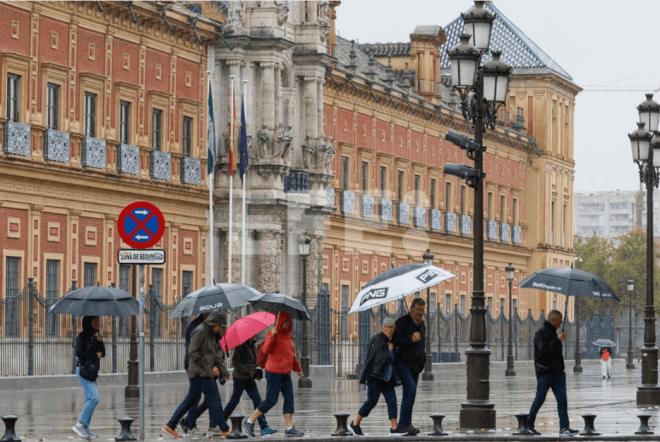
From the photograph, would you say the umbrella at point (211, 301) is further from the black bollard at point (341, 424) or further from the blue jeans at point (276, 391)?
the black bollard at point (341, 424)

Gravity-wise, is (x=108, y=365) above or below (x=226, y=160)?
below

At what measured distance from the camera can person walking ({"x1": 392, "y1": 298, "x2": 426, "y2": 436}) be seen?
71.4ft

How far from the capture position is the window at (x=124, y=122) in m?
43.6

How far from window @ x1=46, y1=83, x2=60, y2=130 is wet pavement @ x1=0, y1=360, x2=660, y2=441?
21.7 ft

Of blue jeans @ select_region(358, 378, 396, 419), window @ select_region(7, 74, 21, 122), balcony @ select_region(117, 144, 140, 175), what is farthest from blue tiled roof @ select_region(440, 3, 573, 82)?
blue jeans @ select_region(358, 378, 396, 419)

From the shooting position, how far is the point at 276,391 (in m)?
22.3

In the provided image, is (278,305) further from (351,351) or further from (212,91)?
(351,351)

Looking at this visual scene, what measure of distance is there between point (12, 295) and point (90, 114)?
6.02m

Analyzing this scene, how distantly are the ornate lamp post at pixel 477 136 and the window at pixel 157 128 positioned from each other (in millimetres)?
22614

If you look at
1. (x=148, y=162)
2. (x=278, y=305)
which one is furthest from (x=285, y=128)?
(x=278, y=305)

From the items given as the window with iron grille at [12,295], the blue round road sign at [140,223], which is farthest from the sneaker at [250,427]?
the window with iron grille at [12,295]

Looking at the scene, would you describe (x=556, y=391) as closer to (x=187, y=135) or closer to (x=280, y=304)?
(x=280, y=304)

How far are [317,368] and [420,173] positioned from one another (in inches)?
923

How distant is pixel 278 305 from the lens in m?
23.0
